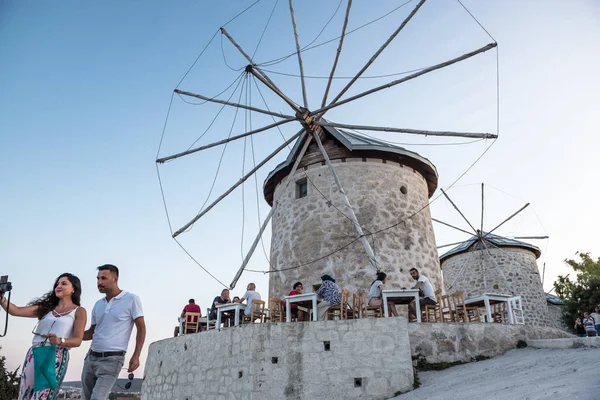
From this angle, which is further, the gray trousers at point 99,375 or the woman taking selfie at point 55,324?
the gray trousers at point 99,375

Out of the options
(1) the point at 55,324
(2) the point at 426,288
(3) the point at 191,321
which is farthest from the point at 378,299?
(1) the point at 55,324

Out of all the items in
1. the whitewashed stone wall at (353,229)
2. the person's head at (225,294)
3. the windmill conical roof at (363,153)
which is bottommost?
the person's head at (225,294)

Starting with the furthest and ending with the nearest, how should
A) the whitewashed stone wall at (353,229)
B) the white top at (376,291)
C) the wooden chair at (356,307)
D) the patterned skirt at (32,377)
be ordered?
the whitewashed stone wall at (353,229) < the white top at (376,291) < the wooden chair at (356,307) < the patterned skirt at (32,377)

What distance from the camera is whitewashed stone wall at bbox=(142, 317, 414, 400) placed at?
693cm

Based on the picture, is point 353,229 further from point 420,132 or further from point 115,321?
point 115,321

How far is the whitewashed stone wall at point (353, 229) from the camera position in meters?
10.8

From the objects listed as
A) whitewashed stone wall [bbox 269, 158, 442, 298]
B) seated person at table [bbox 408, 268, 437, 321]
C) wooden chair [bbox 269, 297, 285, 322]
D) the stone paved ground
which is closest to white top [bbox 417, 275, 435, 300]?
seated person at table [bbox 408, 268, 437, 321]

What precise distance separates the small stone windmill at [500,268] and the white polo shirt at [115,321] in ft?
55.0

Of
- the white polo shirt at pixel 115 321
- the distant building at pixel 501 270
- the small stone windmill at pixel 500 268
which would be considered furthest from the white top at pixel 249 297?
the distant building at pixel 501 270

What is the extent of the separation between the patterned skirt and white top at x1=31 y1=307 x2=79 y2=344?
94 millimetres

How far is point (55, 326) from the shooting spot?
3.47 metres

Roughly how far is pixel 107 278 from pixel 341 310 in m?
4.41

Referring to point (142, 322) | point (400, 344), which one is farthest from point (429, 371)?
point (142, 322)

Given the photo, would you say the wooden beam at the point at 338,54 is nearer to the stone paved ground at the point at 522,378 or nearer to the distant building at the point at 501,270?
the stone paved ground at the point at 522,378
